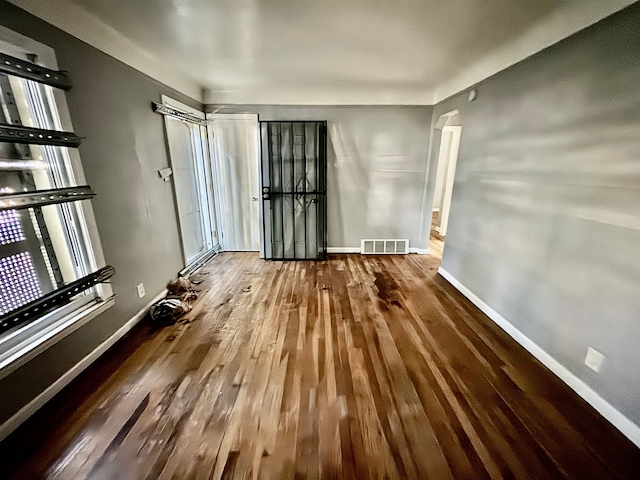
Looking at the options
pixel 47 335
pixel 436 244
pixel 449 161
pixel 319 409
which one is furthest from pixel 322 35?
pixel 449 161

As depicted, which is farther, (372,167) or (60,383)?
(372,167)

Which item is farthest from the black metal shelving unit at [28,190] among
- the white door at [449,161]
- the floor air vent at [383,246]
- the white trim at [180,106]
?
the white door at [449,161]

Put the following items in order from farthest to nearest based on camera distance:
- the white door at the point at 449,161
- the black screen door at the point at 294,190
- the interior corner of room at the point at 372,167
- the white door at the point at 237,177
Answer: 1. the white door at the point at 449,161
2. the white door at the point at 237,177
3. the black screen door at the point at 294,190
4. the interior corner of room at the point at 372,167

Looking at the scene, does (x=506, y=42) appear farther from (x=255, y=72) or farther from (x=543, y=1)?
(x=255, y=72)

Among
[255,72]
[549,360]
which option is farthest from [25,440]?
[255,72]

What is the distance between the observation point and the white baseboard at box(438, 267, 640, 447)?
151cm

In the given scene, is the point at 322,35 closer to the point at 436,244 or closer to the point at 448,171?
the point at 436,244

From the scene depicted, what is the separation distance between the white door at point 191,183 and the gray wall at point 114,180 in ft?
0.76

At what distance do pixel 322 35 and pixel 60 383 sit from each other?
314 cm

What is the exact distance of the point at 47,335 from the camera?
66.9 inches

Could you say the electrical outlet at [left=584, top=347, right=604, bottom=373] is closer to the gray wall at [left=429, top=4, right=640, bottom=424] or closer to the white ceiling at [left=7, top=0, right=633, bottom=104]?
the gray wall at [left=429, top=4, right=640, bottom=424]

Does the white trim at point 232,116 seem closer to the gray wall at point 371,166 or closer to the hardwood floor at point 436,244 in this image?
the gray wall at point 371,166

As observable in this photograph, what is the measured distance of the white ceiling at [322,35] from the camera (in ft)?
5.77

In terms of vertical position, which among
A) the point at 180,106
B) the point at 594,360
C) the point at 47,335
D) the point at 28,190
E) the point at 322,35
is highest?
the point at 322,35
